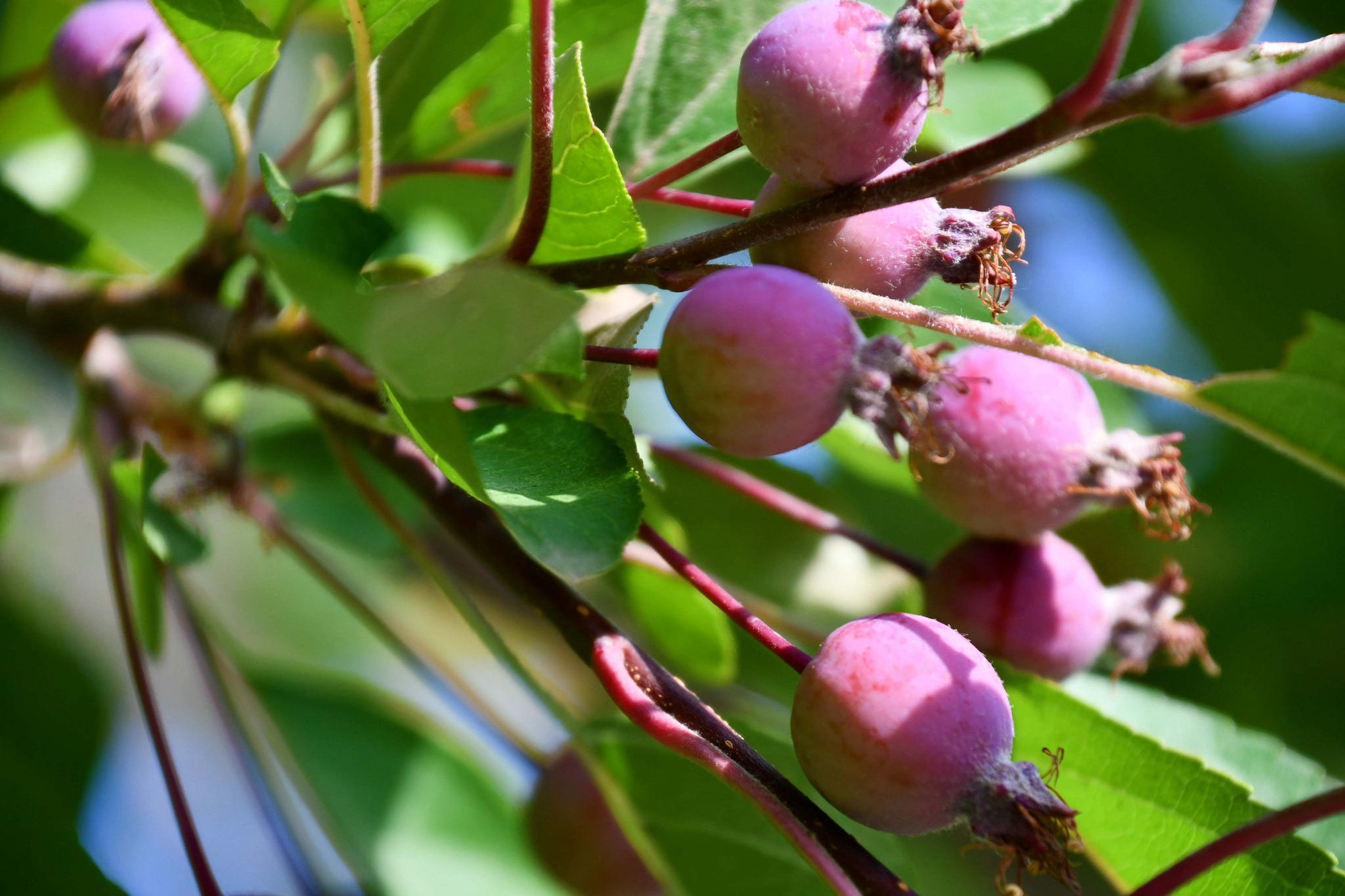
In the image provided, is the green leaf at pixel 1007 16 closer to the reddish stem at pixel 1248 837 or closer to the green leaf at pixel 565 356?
the green leaf at pixel 565 356

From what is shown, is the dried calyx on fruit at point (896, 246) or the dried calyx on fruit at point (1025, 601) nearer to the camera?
the dried calyx on fruit at point (896, 246)

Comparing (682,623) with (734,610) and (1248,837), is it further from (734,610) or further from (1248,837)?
(1248,837)

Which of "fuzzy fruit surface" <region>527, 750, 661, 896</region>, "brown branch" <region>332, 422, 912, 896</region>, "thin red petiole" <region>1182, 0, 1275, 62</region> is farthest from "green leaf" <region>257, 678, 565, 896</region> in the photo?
"thin red petiole" <region>1182, 0, 1275, 62</region>

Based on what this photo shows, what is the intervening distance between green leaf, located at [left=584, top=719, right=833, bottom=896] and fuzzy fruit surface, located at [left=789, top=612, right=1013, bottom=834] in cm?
35

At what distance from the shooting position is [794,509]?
43.6 inches

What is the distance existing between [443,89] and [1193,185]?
1465mm

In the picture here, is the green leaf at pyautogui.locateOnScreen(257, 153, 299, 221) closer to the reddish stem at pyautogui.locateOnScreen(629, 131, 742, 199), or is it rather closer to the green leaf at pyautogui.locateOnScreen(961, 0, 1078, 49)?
the reddish stem at pyautogui.locateOnScreen(629, 131, 742, 199)

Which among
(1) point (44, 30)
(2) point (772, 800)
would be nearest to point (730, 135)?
(2) point (772, 800)

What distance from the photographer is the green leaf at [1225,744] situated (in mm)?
1065

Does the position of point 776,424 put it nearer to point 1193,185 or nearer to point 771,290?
point 771,290

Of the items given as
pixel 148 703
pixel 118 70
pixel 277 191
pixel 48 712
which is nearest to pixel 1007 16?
pixel 277 191

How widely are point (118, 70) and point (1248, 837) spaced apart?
1179mm

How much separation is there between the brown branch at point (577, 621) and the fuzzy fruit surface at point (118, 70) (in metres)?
0.44

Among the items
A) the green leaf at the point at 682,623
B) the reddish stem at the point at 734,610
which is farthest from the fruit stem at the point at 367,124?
the green leaf at the point at 682,623
